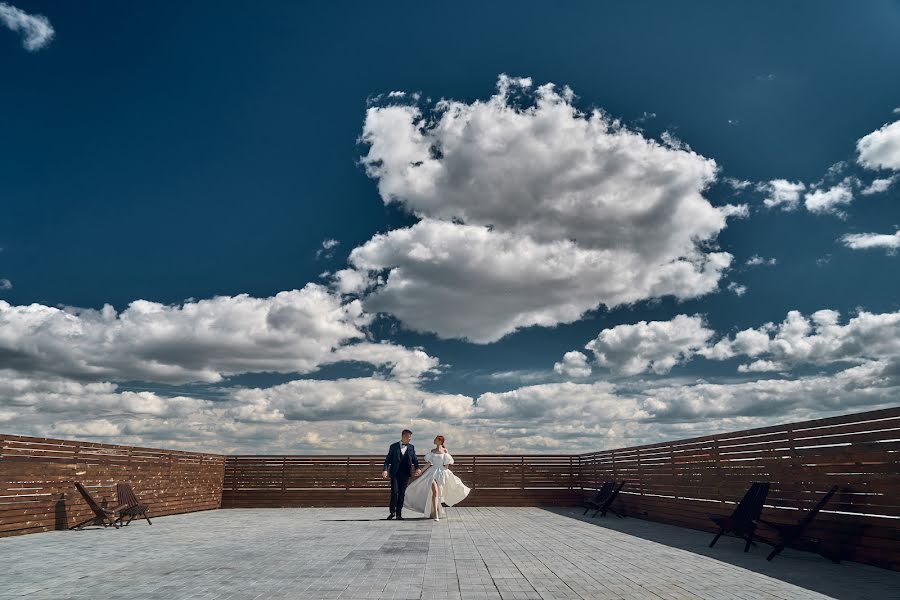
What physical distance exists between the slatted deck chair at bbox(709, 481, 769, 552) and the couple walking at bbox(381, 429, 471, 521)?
268 inches

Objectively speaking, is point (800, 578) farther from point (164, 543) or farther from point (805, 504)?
point (164, 543)

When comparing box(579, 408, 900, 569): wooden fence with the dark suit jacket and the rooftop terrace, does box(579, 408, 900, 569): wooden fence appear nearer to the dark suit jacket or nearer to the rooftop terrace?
the rooftop terrace

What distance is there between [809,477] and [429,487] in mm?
8408

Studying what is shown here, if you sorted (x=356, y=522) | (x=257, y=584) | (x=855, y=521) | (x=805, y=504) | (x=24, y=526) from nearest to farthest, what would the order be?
1. (x=257, y=584)
2. (x=855, y=521)
3. (x=805, y=504)
4. (x=24, y=526)
5. (x=356, y=522)

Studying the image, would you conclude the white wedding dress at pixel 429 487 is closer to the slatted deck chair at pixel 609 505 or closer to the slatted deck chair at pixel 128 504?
the slatted deck chair at pixel 609 505

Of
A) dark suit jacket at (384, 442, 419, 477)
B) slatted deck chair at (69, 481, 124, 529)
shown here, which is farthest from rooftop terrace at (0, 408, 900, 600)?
dark suit jacket at (384, 442, 419, 477)

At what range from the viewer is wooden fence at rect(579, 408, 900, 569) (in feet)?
24.6

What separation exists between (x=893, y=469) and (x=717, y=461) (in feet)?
14.7

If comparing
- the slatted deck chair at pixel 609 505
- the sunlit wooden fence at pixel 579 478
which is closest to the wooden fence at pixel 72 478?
the sunlit wooden fence at pixel 579 478

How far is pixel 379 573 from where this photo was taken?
7.17 m

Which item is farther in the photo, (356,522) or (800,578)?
(356,522)

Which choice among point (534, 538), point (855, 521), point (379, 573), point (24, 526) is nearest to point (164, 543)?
point (24, 526)

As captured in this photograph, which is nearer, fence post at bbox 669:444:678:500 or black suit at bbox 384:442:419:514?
fence post at bbox 669:444:678:500

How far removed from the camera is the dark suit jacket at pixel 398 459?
14898 mm
